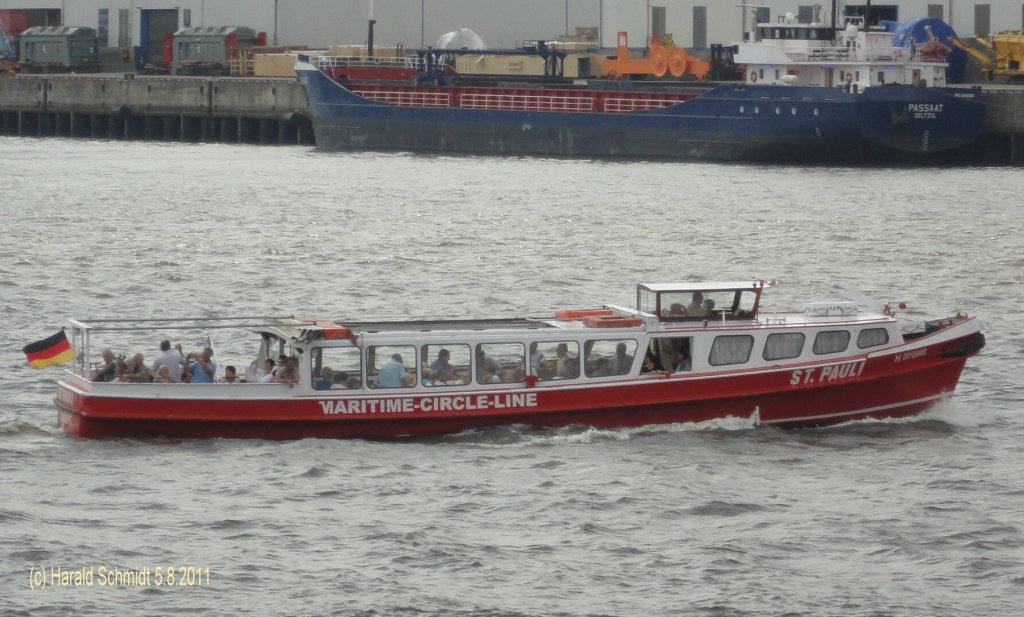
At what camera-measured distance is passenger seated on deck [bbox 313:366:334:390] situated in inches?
1017

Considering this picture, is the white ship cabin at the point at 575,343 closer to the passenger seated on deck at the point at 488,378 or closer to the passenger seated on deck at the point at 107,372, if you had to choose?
the passenger seated on deck at the point at 488,378

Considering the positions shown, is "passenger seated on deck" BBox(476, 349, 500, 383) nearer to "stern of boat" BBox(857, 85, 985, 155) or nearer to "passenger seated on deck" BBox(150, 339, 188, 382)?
"passenger seated on deck" BBox(150, 339, 188, 382)

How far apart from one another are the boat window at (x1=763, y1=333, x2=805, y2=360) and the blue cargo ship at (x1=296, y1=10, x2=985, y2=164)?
49623 mm

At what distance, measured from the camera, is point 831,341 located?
26938mm

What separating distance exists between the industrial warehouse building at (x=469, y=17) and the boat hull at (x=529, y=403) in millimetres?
57130

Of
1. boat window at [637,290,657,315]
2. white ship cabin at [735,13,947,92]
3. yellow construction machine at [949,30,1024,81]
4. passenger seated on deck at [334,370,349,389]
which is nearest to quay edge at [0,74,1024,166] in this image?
white ship cabin at [735,13,947,92]

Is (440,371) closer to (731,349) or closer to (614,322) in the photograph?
(614,322)

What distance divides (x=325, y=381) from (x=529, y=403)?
310 cm

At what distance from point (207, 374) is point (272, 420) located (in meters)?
1.21

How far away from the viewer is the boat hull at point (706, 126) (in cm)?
7469

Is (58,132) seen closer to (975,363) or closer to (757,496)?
(975,363)

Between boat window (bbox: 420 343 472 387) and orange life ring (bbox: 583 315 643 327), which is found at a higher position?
orange life ring (bbox: 583 315 643 327)

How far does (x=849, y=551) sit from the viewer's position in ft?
71.7

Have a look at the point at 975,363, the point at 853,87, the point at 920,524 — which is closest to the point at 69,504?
the point at 920,524
